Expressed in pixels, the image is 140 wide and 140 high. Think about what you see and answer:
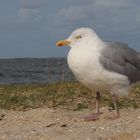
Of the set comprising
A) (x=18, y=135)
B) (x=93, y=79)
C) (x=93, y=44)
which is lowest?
(x=18, y=135)

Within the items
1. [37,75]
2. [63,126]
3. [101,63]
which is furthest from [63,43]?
[37,75]

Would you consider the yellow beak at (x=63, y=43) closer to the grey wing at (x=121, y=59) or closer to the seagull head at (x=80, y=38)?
the seagull head at (x=80, y=38)

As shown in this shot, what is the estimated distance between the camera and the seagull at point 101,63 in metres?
7.04

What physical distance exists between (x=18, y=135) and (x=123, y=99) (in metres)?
3.46

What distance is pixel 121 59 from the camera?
7395mm

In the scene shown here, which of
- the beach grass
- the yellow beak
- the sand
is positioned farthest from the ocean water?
the yellow beak

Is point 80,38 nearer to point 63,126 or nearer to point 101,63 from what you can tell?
point 101,63

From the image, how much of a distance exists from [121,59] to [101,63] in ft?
1.41

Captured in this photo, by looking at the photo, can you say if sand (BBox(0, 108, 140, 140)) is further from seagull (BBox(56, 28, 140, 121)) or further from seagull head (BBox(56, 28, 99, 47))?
seagull head (BBox(56, 28, 99, 47))

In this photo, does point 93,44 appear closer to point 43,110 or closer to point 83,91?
point 43,110

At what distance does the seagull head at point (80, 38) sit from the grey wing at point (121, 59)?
24 centimetres

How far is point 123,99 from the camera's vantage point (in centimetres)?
958

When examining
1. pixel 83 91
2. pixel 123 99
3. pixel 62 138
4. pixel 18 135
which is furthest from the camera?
pixel 83 91

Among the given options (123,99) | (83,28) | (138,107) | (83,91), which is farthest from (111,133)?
(83,91)
